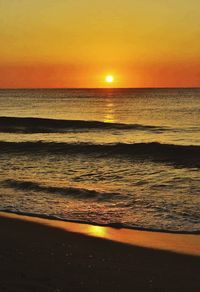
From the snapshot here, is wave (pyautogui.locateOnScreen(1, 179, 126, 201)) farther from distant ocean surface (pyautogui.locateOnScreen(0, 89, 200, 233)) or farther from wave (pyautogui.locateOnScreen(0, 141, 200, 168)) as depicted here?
wave (pyautogui.locateOnScreen(0, 141, 200, 168))

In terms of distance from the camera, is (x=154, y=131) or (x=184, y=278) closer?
(x=184, y=278)

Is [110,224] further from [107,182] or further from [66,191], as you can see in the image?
[107,182]

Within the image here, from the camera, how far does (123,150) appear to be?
21.6 m

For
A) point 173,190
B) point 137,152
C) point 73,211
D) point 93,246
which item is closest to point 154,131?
point 137,152

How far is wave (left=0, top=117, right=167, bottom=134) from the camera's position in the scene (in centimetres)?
3419

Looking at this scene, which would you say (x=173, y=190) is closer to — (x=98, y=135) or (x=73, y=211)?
(x=73, y=211)

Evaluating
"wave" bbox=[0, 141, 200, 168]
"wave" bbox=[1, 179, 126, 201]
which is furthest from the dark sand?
"wave" bbox=[0, 141, 200, 168]

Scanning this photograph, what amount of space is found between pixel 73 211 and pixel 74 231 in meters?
1.51

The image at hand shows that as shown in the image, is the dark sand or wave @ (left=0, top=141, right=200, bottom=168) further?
wave @ (left=0, top=141, right=200, bottom=168)

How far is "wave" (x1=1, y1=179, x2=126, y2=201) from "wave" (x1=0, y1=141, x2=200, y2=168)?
7128 millimetres

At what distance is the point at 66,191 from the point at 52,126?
2556cm

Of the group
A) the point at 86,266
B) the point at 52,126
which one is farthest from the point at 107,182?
the point at 52,126

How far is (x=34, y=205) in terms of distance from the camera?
10.3 m

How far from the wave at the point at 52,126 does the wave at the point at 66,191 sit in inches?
803
